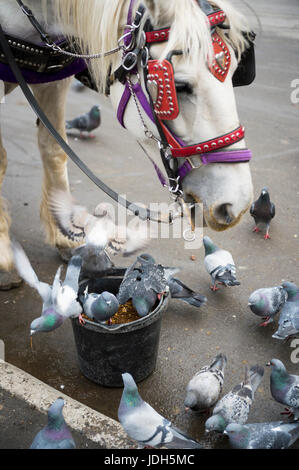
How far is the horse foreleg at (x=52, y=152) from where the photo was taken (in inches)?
146

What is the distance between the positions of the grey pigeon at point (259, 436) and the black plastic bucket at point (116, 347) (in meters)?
0.70

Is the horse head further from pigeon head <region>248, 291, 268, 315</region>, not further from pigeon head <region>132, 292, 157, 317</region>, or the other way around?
pigeon head <region>248, 291, 268, 315</region>

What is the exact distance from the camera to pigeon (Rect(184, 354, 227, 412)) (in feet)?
9.01

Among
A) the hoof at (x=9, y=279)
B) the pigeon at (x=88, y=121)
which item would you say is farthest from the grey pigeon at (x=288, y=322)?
the pigeon at (x=88, y=121)

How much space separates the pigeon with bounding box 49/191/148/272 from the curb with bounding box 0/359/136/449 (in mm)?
871

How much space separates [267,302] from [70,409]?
4.94 feet

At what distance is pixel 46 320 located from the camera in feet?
9.42

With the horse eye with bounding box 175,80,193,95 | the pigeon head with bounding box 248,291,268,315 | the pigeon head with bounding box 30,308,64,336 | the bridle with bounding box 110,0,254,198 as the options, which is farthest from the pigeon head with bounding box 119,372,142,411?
the horse eye with bounding box 175,80,193,95

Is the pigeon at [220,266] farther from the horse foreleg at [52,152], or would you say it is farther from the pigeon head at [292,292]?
the horse foreleg at [52,152]

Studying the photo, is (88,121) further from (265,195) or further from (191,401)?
(191,401)

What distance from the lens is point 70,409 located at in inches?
107

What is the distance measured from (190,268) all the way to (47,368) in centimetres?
158
